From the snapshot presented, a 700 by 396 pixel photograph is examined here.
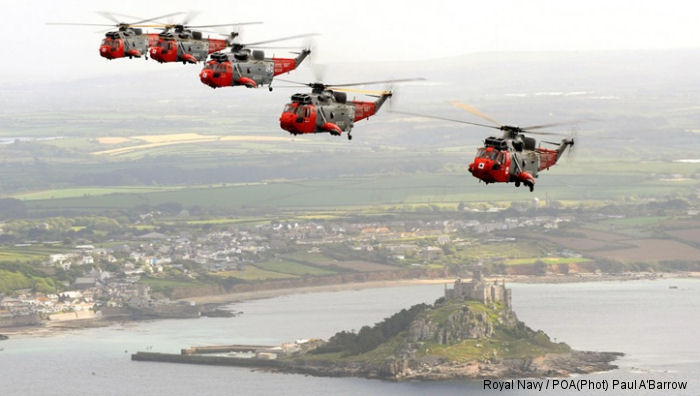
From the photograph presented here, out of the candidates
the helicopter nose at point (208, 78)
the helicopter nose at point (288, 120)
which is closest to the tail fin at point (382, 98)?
the helicopter nose at point (288, 120)

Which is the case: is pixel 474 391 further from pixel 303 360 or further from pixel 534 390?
pixel 303 360

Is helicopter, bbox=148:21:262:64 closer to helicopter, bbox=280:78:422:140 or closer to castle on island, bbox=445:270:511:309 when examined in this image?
helicopter, bbox=280:78:422:140

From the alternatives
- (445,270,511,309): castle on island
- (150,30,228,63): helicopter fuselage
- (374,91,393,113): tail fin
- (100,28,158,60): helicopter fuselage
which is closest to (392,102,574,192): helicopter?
(374,91,393,113): tail fin

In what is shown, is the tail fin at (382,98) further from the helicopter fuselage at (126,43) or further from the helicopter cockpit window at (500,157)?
the helicopter fuselage at (126,43)

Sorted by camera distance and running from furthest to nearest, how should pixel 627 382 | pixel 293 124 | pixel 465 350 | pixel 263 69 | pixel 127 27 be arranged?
pixel 465 350
pixel 627 382
pixel 127 27
pixel 263 69
pixel 293 124

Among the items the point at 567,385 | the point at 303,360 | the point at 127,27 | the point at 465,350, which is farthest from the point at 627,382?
the point at 127,27

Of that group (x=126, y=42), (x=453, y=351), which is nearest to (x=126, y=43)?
(x=126, y=42)
